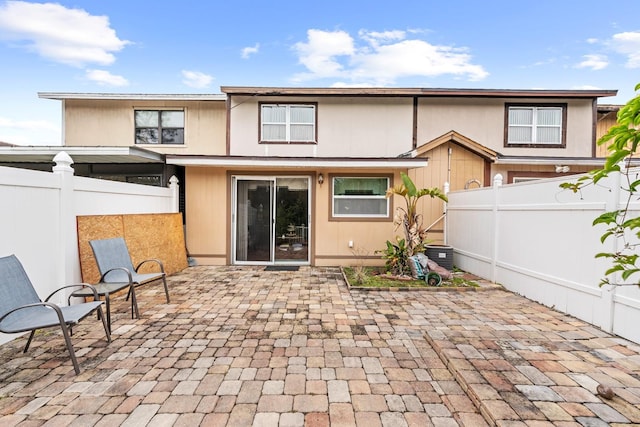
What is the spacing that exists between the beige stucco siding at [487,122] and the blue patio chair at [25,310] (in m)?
9.46

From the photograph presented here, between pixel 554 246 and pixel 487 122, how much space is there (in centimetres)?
640

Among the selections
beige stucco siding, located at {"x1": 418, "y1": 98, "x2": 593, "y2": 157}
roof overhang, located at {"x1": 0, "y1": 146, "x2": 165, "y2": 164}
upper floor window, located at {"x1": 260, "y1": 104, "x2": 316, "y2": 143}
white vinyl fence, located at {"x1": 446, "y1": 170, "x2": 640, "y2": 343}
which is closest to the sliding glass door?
upper floor window, located at {"x1": 260, "y1": 104, "x2": 316, "y2": 143}

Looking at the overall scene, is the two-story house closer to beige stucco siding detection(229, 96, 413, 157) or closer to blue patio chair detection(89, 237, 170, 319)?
beige stucco siding detection(229, 96, 413, 157)

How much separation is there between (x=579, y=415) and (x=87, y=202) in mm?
6702

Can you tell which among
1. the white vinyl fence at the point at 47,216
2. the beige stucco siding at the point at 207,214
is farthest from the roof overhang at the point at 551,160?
the white vinyl fence at the point at 47,216

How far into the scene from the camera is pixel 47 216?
4.22 m

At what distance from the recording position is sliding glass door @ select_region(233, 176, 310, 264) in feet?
27.7

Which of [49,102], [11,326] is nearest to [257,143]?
[11,326]

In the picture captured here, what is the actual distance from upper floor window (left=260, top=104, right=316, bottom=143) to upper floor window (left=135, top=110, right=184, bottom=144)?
11.7ft

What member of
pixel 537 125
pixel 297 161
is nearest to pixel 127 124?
→ pixel 297 161

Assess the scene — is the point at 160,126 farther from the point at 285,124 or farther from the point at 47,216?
the point at 47,216

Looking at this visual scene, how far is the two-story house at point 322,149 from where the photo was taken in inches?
329

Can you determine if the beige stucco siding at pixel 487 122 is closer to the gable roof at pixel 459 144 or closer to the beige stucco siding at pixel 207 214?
the gable roof at pixel 459 144

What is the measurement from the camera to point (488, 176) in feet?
29.9
